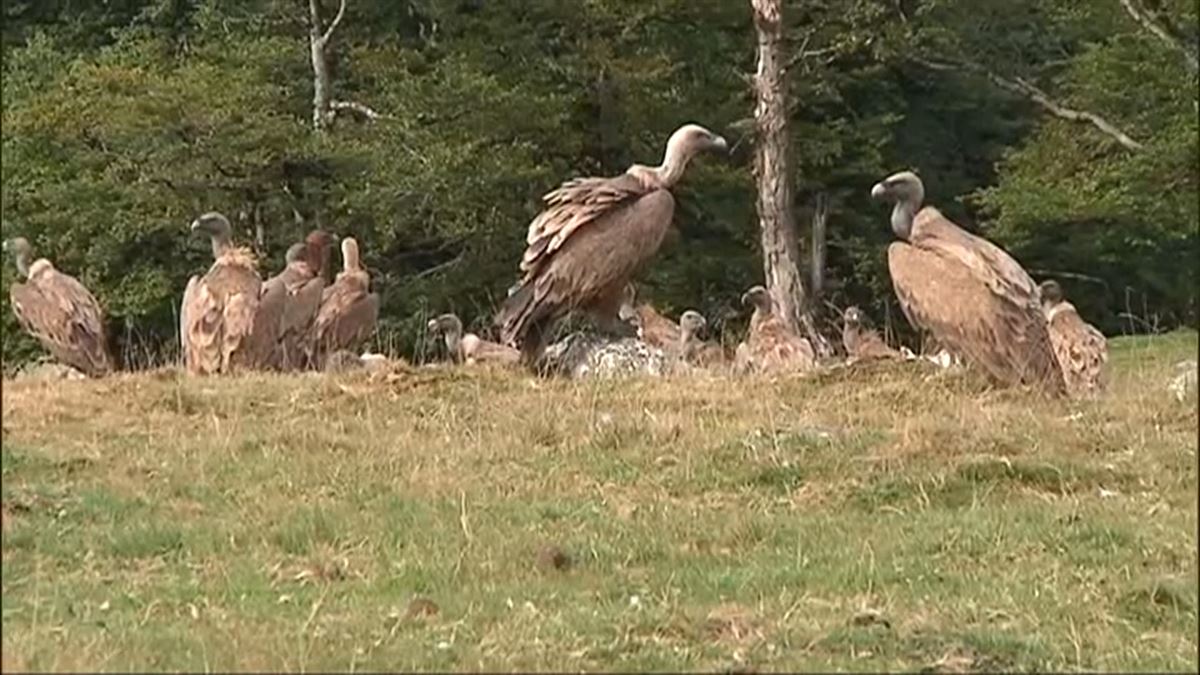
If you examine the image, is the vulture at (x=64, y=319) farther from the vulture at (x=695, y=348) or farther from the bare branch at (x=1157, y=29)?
the bare branch at (x=1157, y=29)

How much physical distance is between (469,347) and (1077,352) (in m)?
6.51

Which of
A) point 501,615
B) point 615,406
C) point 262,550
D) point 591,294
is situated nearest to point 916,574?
point 501,615

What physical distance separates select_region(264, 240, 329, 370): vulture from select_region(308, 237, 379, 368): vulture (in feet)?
0.58

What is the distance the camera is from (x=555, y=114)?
28625mm

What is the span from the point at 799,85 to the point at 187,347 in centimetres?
1751

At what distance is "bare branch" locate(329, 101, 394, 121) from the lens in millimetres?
29000

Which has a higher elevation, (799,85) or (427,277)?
(799,85)

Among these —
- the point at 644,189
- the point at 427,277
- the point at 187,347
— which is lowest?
the point at 427,277

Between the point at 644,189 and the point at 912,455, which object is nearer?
the point at 912,455

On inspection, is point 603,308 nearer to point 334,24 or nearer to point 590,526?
point 590,526

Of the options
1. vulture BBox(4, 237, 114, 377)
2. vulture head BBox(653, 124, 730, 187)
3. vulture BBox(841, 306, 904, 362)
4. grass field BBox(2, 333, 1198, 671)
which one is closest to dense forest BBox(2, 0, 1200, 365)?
vulture BBox(841, 306, 904, 362)

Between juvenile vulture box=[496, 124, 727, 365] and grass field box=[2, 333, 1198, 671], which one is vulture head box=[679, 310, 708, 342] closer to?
juvenile vulture box=[496, 124, 727, 365]

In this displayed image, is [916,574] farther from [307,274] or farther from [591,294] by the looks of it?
[307,274]

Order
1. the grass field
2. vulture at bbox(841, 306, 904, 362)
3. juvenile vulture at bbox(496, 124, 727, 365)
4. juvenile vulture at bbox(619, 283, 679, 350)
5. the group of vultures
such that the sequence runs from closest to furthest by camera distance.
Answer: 1. the grass field
2. the group of vultures
3. juvenile vulture at bbox(496, 124, 727, 365)
4. vulture at bbox(841, 306, 904, 362)
5. juvenile vulture at bbox(619, 283, 679, 350)
